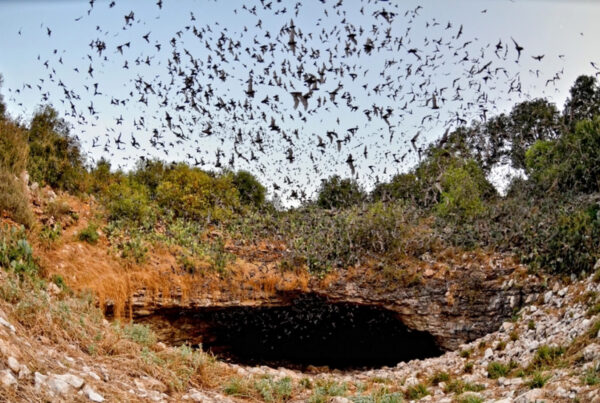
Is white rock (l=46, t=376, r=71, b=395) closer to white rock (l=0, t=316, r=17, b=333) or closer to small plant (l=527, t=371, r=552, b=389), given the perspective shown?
white rock (l=0, t=316, r=17, b=333)

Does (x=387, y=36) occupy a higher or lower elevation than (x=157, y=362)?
higher

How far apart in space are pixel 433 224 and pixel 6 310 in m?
11.6

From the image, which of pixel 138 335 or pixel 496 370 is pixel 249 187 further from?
pixel 496 370

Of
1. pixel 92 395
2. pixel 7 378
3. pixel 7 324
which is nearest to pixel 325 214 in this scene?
pixel 7 324

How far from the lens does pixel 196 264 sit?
1055 centimetres

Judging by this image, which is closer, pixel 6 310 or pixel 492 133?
pixel 6 310

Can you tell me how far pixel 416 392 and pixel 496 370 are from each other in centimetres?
150

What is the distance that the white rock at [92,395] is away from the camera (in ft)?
13.1

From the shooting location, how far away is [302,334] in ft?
38.9

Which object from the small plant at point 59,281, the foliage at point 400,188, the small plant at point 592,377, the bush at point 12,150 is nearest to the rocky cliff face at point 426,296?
the small plant at point 59,281

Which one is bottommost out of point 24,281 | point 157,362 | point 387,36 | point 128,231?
point 157,362

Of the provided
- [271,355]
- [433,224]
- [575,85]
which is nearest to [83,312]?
[271,355]

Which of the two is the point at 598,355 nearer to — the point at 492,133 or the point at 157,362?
the point at 157,362

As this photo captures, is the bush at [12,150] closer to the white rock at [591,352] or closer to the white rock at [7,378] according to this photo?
the white rock at [7,378]
